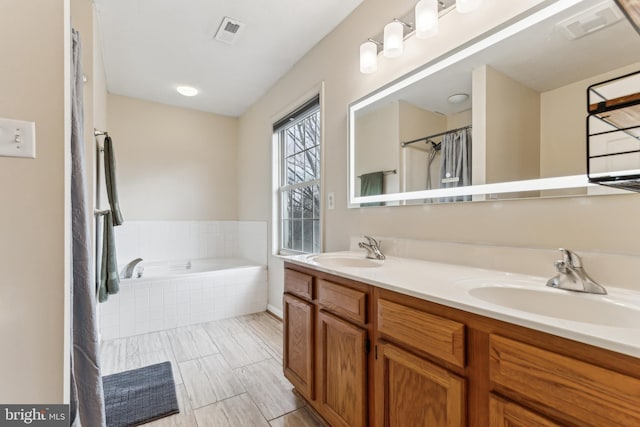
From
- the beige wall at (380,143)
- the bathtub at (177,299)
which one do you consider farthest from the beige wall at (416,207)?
the bathtub at (177,299)

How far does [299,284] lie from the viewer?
61.9 inches

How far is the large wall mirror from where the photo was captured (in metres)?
0.98

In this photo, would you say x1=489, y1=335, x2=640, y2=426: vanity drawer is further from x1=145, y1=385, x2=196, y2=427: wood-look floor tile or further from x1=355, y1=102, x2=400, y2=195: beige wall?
x1=145, y1=385, x2=196, y2=427: wood-look floor tile

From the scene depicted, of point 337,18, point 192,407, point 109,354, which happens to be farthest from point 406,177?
point 109,354

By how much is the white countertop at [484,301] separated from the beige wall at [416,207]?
164 millimetres

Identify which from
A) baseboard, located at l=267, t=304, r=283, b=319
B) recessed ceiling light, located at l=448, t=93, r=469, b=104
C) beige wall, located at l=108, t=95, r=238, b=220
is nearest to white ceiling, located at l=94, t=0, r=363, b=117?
beige wall, located at l=108, t=95, r=238, b=220

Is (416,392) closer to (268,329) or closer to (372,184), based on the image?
(372,184)

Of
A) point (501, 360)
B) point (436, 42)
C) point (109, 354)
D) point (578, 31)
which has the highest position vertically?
point (436, 42)

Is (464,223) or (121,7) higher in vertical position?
(121,7)

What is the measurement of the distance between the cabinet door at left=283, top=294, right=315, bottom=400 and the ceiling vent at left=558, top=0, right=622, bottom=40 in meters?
1.56

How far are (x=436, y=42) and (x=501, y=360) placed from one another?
56.5 inches

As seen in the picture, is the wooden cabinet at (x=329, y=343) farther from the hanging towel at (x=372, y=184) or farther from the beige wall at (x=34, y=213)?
the beige wall at (x=34, y=213)

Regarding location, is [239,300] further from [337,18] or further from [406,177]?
[337,18]

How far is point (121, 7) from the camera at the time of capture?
192 cm
